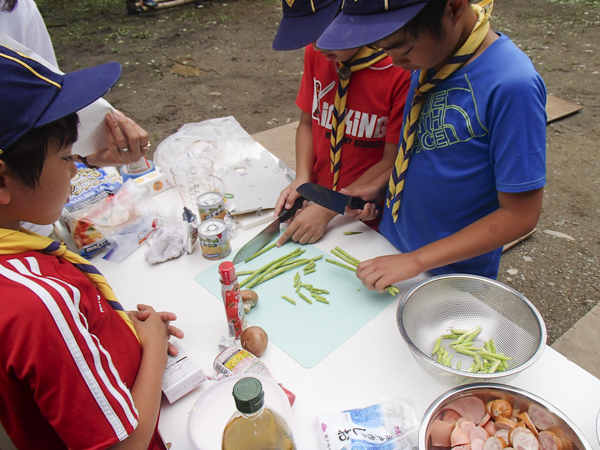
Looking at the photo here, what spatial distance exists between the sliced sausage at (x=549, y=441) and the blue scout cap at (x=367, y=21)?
0.97 m

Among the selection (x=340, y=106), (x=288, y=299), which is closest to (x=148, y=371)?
(x=288, y=299)

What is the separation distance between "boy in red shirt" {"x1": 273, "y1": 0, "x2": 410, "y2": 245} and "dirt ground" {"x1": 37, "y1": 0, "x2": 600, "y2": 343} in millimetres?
1647

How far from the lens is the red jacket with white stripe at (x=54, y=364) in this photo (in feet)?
2.37

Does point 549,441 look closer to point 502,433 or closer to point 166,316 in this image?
point 502,433

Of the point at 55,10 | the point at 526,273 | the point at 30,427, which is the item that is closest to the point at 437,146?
the point at 30,427

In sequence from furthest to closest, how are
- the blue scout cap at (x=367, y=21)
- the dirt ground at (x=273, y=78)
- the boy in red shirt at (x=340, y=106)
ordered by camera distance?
the dirt ground at (x=273, y=78)
the boy in red shirt at (x=340, y=106)
the blue scout cap at (x=367, y=21)

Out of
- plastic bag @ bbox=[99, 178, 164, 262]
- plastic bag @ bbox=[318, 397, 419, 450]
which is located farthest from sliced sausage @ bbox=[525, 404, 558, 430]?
plastic bag @ bbox=[99, 178, 164, 262]

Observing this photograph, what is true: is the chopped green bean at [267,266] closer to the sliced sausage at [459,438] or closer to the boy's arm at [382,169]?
the boy's arm at [382,169]

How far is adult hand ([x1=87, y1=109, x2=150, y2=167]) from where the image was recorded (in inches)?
56.1

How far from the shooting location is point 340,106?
5.44ft

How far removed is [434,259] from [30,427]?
1.14 metres

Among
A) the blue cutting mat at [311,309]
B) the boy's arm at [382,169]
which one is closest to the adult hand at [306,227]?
the blue cutting mat at [311,309]

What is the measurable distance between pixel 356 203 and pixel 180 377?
87cm

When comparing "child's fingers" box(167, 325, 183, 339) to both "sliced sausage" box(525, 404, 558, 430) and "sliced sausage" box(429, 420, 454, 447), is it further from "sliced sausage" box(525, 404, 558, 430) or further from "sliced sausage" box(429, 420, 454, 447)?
"sliced sausage" box(525, 404, 558, 430)
